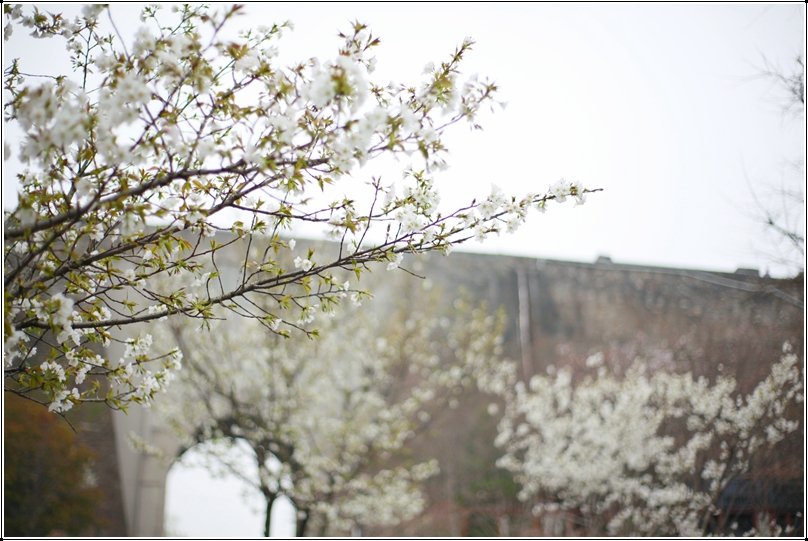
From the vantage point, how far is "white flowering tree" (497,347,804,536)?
3.02 metres

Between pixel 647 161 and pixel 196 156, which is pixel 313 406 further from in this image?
pixel 196 156

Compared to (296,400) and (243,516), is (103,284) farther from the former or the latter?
(243,516)

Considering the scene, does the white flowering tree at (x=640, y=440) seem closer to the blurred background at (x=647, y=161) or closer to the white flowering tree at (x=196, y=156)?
the blurred background at (x=647, y=161)

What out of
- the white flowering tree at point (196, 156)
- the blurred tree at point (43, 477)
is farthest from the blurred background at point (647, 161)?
the white flowering tree at point (196, 156)

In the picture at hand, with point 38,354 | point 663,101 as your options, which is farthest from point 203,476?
point 663,101

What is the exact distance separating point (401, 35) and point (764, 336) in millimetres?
2118

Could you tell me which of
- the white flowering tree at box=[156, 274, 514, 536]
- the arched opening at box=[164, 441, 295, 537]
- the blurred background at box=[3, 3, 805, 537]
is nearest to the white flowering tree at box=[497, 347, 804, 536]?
the blurred background at box=[3, 3, 805, 537]

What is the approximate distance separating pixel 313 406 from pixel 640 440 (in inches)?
97.0

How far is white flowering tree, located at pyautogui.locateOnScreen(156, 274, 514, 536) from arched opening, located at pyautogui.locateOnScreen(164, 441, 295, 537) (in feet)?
0.16

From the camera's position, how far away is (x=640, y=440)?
14.6 feet

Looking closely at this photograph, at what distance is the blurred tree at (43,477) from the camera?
347 centimetres

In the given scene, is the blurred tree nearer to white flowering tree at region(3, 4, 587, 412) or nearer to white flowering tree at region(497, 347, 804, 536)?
white flowering tree at region(3, 4, 587, 412)

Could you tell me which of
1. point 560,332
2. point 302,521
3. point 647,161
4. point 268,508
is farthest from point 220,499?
point 647,161

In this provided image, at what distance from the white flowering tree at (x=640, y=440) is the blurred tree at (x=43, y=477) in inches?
130
